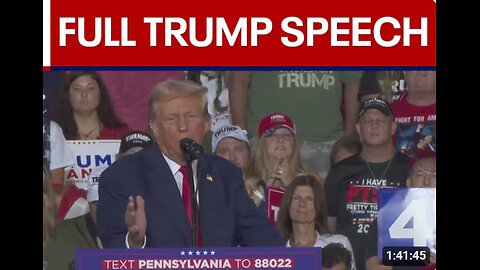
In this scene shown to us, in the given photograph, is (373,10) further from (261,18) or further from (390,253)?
(390,253)

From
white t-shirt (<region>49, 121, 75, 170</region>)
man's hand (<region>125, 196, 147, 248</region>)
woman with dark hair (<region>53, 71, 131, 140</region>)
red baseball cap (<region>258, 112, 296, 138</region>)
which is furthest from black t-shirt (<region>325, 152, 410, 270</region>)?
white t-shirt (<region>49, 121, 75, 170</region>)

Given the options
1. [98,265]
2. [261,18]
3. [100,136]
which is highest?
[261,18]

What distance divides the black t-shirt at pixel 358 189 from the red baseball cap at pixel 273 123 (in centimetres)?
37

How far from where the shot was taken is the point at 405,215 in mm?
10562

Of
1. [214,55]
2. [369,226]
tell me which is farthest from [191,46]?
[369,226]

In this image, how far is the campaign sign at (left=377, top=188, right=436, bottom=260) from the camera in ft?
34.6

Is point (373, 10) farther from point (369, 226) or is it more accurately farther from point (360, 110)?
point (369, 226)

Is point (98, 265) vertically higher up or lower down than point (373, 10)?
lower down

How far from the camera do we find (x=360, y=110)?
10.5 metres

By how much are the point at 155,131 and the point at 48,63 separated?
0.73 metres

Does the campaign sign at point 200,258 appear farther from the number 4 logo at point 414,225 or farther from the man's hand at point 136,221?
the number 4 logo at point 414,225

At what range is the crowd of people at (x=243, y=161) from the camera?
10453mm

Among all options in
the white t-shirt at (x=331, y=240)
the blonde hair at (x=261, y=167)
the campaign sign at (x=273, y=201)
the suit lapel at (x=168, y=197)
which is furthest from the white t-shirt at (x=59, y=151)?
the white t-shirt at (x=331, y=240)

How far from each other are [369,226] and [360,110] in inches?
26.6
